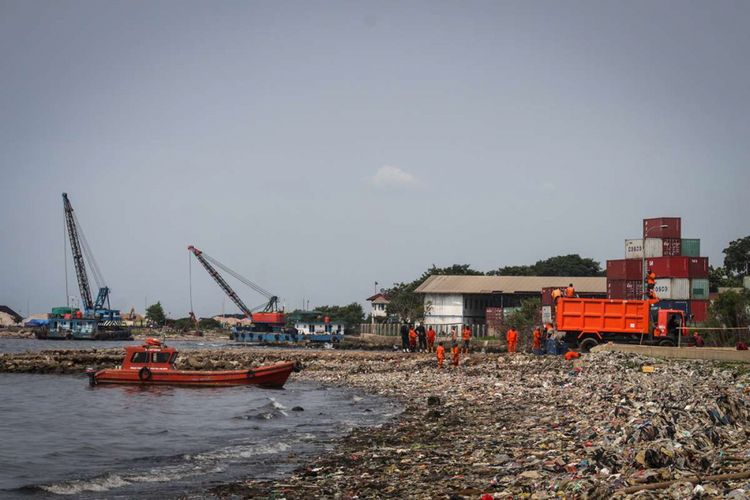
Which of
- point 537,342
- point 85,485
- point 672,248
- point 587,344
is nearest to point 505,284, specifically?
point 672,248

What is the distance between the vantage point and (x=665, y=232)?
64.3m

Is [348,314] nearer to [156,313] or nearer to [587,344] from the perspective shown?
[156,313]

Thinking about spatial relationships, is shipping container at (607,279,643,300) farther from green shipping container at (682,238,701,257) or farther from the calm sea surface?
the calm sea surface

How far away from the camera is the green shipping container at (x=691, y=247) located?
6594cm

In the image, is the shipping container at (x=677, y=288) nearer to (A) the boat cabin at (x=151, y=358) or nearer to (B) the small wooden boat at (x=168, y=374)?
(B) the small wooden boat at (x=168, y=374)

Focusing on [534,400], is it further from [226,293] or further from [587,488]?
[226,293]

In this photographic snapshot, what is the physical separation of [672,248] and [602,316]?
35.6 meters

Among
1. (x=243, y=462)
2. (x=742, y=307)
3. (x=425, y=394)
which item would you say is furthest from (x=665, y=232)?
(x=243, y=462)

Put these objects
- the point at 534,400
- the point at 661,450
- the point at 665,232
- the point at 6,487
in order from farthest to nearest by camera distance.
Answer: the point at 665,232
the point at 534,400
the point at 6,487
the point at 661,450

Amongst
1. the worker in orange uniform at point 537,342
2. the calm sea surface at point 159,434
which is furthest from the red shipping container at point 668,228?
the calm sea surface at point 159,434

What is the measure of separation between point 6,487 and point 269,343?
8039cm

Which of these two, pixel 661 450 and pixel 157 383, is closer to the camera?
pixel 661 450

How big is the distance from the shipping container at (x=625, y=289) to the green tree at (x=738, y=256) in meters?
41.7

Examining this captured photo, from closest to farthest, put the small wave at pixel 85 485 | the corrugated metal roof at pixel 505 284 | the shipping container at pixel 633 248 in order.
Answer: the small wave at pixel 85 485
the shipping container at pixel 633 248
the corrugated metal roof at pixel 505 284
